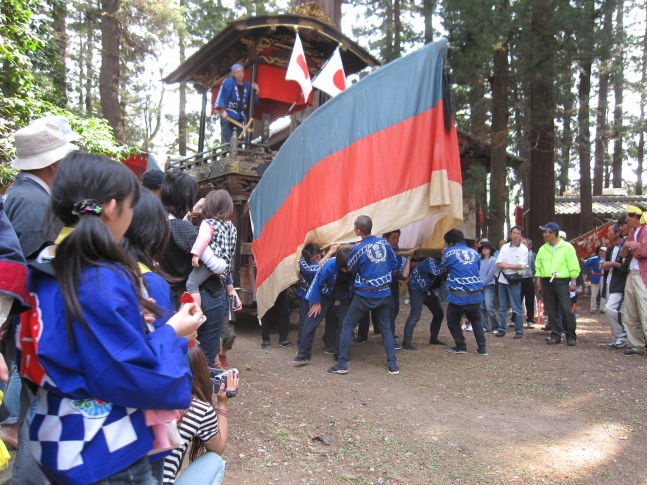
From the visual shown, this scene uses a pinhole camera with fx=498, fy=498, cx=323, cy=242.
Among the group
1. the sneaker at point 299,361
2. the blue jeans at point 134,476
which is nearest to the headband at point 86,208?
the blue jeans at point 134,476

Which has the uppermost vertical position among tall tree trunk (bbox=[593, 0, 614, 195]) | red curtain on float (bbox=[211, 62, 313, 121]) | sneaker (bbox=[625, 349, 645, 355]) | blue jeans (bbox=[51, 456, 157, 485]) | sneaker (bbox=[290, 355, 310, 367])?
tall tree trunk (bbox=[593, 0, 614, 195])

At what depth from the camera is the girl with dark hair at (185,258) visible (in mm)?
3857

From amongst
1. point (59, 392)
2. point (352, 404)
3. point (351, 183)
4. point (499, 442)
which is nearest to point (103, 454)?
point (59, 392)

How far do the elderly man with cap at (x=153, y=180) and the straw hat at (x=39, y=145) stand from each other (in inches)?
43.7

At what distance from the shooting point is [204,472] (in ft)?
7.33

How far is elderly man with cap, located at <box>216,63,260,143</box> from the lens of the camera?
10.1 meters

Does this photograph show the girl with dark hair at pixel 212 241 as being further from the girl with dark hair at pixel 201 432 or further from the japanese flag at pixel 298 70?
the japanese flag at pixel 298 70

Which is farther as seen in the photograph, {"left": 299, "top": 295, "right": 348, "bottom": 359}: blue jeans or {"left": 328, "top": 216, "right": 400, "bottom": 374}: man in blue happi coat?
→ {"left": 299, "top": 295, "right": 348, "bottom": 359}: blue jeans

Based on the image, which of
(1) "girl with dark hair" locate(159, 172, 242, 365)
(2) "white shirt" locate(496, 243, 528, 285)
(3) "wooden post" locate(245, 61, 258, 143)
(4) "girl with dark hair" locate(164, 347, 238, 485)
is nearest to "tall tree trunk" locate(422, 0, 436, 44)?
(3) "wooden post" locate(245, 61, 258, 143)

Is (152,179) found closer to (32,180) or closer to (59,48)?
(32,180)

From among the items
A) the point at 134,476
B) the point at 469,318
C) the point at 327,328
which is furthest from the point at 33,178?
the point at 469,318

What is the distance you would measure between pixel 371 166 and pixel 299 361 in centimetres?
273

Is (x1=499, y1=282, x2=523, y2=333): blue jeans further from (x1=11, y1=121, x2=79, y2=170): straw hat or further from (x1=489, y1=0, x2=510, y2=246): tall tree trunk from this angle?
(x1=11, y1=121, x2=79, y2=170): straw hat

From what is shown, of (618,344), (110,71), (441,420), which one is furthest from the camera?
(110,71)
